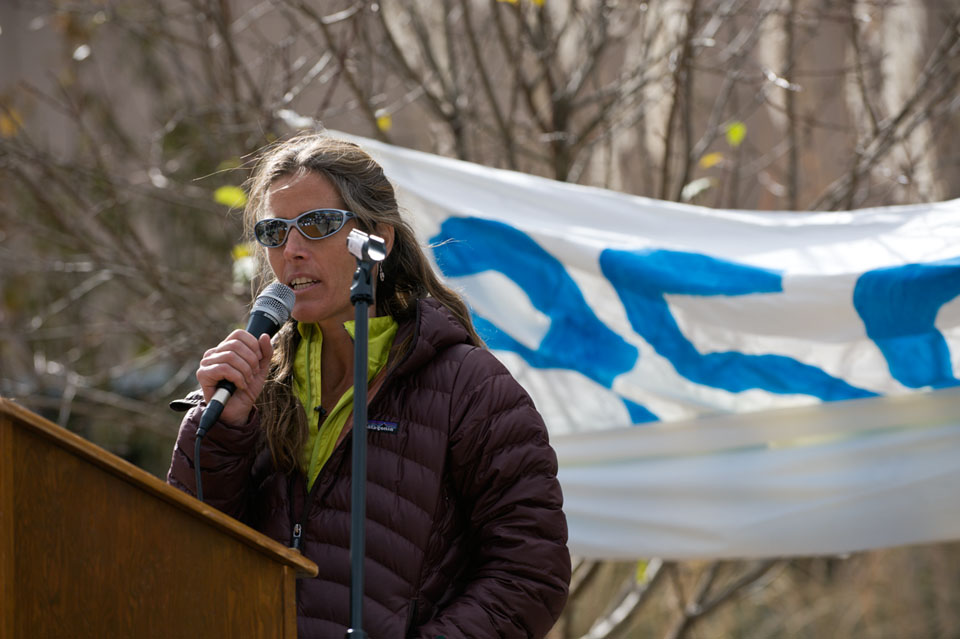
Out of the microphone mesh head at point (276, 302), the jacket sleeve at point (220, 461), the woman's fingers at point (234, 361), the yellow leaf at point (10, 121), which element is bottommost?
the jacket sleeve at point (220, 461)

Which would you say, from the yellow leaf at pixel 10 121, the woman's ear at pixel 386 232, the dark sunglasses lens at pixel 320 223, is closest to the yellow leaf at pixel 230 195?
the yellow leaf at pixel 10 121

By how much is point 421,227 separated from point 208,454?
1.76m

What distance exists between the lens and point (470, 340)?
2406 millimetres

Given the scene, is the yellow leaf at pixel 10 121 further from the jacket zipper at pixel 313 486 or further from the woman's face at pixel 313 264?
the jacket zipper at pixel 313 486

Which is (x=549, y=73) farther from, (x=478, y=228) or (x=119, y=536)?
(x=119, y=536)

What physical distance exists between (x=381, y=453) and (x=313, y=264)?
17.5 inches

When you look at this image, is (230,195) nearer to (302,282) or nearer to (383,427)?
(302,282)

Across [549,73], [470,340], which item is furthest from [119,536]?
[549,73]

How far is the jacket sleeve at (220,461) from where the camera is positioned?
222cm

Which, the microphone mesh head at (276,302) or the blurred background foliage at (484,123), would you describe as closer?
the microphone mesh head at (276,302)

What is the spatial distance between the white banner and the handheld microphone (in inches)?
62.0

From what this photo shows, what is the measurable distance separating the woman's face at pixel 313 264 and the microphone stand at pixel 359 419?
367mm

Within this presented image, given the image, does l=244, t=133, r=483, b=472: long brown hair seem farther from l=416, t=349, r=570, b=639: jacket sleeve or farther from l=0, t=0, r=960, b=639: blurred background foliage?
l=0, t=0, r=960, b=639: blurred background foliage

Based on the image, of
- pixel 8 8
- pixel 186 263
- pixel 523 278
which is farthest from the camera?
pixel 8 8
